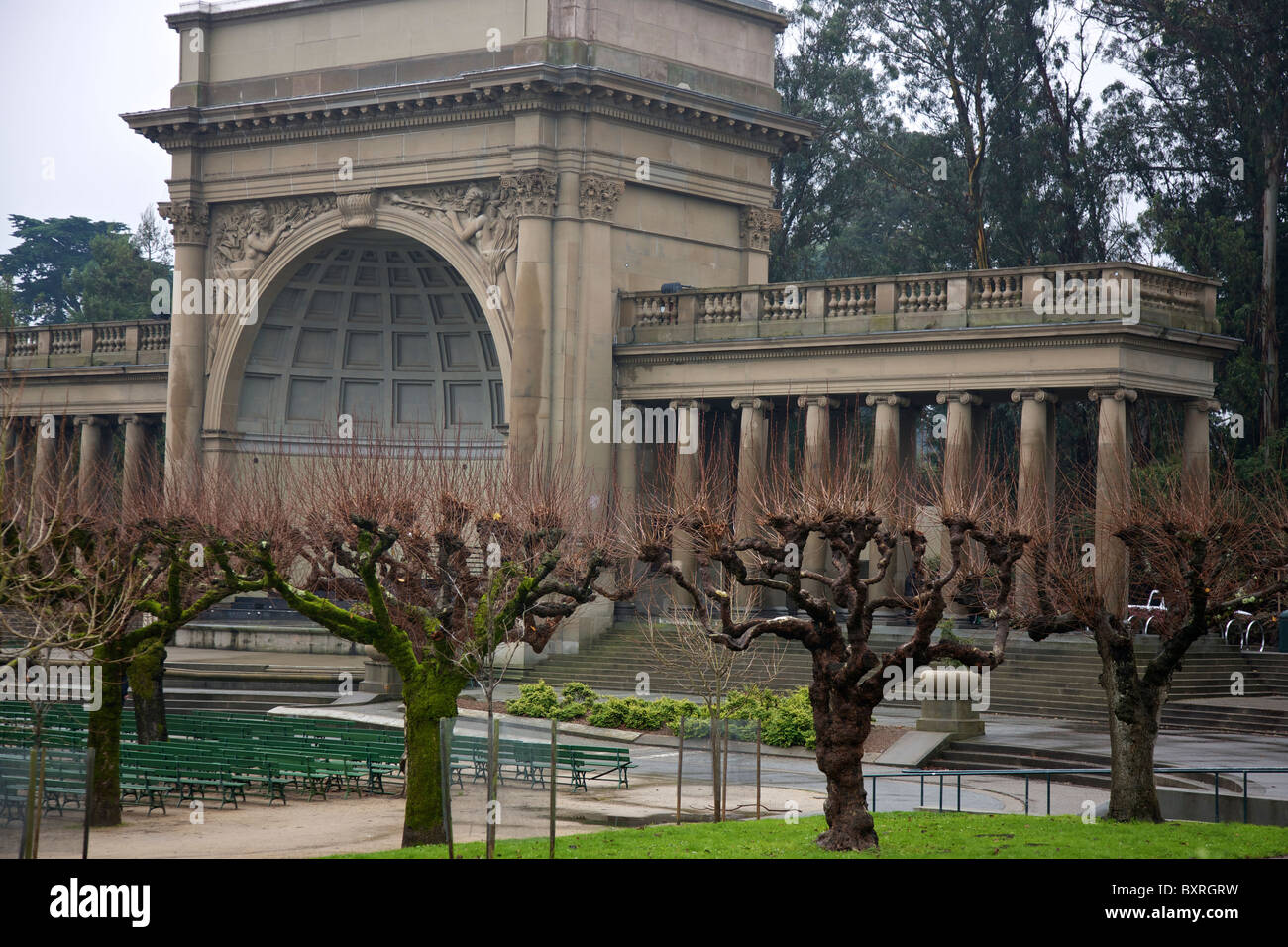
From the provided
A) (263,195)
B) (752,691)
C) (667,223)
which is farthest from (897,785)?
(263,195)

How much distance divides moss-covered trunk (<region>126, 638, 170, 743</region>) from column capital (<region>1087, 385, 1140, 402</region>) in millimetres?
22664

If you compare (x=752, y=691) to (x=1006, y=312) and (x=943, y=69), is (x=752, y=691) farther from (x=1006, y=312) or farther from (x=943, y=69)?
(x=943, y=69)

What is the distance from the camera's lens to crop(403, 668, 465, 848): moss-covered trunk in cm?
2378

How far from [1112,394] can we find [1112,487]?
4753mm

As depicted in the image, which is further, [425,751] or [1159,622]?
[1159,622]

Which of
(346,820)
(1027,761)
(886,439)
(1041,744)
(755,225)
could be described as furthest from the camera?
(755,225)

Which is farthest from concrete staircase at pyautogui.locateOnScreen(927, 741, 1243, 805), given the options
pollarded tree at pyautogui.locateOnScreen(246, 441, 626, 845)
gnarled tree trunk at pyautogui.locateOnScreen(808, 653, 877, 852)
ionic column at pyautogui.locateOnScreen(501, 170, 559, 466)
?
ionic column at pyautogui.locateOnScreen(501, 170, 559, 466)

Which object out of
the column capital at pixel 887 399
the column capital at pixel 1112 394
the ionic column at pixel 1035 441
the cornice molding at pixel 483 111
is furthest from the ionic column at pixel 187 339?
the column capital at pixel 1112 394

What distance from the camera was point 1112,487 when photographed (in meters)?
38.0

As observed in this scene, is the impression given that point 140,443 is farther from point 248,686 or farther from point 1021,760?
point 1021,760

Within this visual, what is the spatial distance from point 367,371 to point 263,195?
278 inches

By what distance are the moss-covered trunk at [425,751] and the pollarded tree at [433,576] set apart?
0.01 meters

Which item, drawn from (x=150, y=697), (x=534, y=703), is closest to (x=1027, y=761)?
(x=534, y=703)
